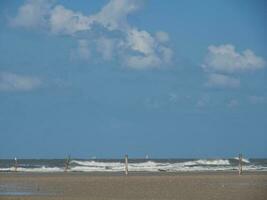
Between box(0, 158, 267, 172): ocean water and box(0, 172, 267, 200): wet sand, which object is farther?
box(0, 158, 267, 172): ocean water

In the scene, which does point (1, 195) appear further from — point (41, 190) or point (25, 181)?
point (25, 181)

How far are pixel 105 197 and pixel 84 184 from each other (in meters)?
7.61

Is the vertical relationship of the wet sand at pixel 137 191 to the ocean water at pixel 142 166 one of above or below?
below

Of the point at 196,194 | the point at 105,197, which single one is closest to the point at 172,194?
the point at 196,194

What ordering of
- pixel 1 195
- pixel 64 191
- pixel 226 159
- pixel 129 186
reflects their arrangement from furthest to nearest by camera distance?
1. pixel 226 159
2. pixel 129 186
3. pixel 64 191
4. pixel 1 195

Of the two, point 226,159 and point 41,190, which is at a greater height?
point 226,159

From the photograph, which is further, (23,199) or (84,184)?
(84,184)

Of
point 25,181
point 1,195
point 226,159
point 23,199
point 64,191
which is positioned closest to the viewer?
point 23,199

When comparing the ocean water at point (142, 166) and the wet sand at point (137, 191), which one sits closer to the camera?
the wet sand at point (137, 191)

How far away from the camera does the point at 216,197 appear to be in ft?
76.9

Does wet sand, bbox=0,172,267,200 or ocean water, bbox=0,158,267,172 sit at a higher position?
ocean water, bbox=0,158,267,172

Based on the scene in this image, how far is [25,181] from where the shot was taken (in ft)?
115

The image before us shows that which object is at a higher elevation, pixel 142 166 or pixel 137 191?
pixel 142 166

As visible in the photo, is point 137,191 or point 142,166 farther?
point 142,166
